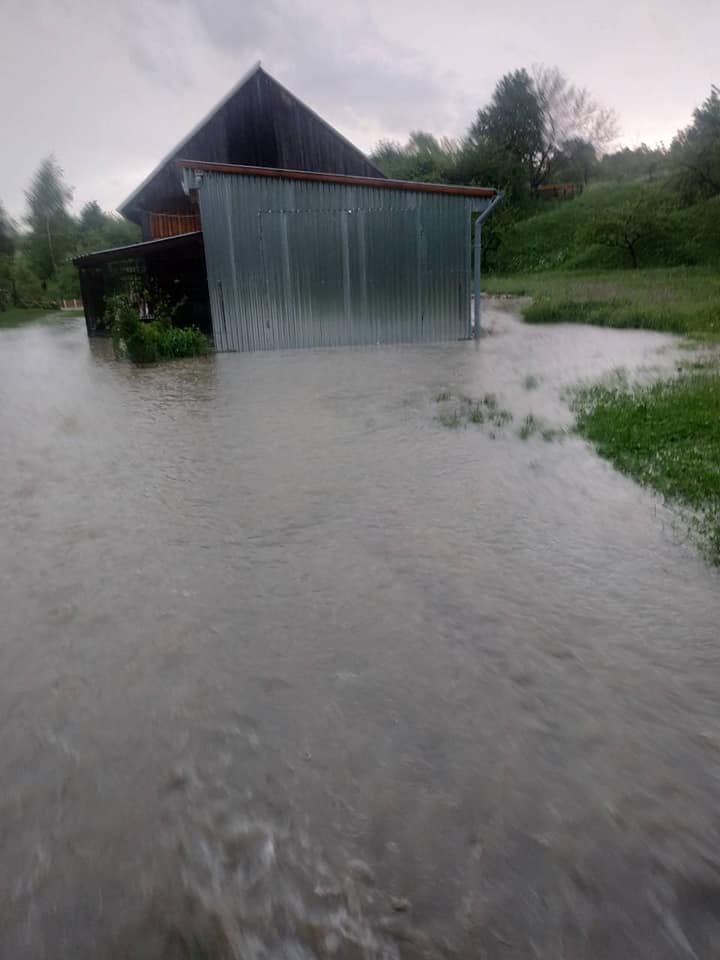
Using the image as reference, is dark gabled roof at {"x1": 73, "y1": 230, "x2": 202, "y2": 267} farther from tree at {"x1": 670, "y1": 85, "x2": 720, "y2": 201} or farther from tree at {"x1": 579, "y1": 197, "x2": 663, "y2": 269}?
tree at {"x1": 670, "y1": 85, "x2": 720, "y2": 201}

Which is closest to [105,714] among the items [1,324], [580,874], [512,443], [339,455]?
[580,874]

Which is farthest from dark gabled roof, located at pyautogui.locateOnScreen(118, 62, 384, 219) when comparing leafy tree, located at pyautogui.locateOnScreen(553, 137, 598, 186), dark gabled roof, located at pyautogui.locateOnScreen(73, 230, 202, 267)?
leafy tree, located at pyautogui.locateOnScreen(553, 137, 598, 186)

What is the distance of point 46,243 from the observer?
53094mm

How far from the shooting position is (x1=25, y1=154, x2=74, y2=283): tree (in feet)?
173

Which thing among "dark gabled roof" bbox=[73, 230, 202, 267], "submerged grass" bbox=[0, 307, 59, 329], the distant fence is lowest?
"submerged grass" bbox=[0, 307, 59, 329]

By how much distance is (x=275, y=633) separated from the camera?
3.25 m

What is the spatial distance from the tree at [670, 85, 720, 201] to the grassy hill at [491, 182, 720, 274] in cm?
80

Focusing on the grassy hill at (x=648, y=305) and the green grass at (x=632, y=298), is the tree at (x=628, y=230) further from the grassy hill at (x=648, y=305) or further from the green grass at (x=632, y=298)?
the green grass at (x=632, y=298)

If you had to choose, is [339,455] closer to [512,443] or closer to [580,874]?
[512,443]

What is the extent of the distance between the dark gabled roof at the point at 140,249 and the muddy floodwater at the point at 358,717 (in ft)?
33.0

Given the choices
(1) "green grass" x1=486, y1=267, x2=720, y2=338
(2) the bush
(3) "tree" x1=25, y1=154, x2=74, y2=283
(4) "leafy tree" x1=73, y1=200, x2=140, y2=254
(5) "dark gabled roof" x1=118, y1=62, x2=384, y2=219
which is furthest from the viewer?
(4) "leafy tree" x1=73, y1=200, x2=140, y2=254

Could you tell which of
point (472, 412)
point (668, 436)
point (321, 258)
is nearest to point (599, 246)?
point (321, 258)

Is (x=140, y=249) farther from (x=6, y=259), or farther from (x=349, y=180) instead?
(x=6, y=259)

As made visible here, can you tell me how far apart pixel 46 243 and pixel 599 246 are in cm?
4205
